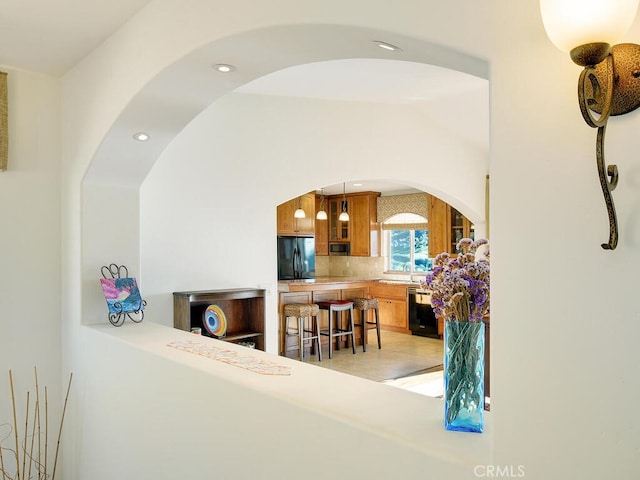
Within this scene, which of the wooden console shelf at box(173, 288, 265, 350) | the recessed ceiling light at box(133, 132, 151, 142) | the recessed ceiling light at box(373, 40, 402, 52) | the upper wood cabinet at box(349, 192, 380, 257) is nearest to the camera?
the recessed ceiling light at box(373, 40, 402, 52)

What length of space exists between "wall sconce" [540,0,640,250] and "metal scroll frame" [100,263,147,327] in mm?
2767

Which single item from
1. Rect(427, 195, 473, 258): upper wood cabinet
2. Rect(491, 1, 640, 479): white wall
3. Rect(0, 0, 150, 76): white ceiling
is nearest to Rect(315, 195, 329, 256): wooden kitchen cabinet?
→ Rect(427, 195, 473, 258): upper wood cabinet

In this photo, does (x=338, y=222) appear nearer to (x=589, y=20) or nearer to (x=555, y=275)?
(x=555, y=275)

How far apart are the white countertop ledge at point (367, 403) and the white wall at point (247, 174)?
6.56 ft

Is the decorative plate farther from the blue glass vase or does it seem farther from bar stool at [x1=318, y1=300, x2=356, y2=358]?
the blue glass vase

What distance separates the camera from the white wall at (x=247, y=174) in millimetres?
4273

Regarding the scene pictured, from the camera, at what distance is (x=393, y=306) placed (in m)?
8.83

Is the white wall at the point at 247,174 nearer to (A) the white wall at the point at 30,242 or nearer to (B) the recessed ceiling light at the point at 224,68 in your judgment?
(A) the white wall at the point at 30,242

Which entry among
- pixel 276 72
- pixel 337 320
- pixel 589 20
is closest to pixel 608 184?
pixel 589 20

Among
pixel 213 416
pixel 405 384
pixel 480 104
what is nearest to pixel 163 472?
pixel 213 416

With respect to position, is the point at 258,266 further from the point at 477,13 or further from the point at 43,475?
the point at 477,13

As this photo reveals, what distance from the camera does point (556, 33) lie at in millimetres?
899

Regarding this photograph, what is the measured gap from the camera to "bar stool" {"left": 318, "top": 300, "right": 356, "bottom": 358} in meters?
6.69

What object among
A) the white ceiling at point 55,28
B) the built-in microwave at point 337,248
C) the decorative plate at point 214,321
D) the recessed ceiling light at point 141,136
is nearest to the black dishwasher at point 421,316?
the built-in microwave at point 337,248
